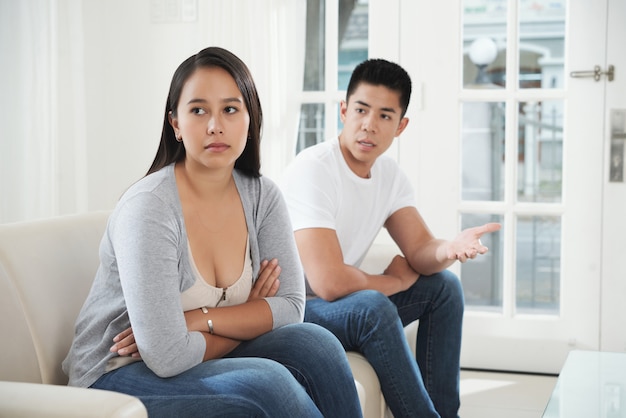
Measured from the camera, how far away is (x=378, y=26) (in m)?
3.32

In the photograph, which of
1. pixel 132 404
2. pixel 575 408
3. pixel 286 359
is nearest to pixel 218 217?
pixel 286 359

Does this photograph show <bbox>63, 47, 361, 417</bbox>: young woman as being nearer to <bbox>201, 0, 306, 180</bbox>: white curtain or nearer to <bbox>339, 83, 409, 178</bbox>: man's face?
<bbox>339, 83, 409, 178</bbox>: man's face

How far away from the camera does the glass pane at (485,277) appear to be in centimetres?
341

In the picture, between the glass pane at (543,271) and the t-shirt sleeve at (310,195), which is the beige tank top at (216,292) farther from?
the glass pane at (543,271)

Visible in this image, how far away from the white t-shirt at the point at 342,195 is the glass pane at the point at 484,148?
82 centimetres

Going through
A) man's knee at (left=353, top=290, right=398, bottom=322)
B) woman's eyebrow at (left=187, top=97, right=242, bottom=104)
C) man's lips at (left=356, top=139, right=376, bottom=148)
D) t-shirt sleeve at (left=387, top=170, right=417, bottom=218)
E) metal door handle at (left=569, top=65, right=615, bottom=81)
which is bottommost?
man's knee at (left=353, top=290, right=398, bottom=322)

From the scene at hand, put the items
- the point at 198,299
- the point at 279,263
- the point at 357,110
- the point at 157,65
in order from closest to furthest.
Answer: the point at 198,299 → the point at 279,263 → the point at 357,110 → the point at 157,65

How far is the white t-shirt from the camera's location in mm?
2256

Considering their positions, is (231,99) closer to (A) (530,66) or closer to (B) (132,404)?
(B) (132,404)

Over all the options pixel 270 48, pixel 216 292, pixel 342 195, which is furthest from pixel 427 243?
pixel 270 48

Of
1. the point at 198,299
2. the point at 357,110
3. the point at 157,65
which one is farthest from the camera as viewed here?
the point at 157,65

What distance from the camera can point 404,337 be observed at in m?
2.05

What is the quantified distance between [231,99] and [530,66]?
1842 millimetres

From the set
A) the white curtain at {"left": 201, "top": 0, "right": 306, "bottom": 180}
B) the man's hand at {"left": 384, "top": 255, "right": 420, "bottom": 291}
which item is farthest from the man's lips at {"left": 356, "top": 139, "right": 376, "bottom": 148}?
the white curtain at {"left": 201, "top": 0, "right": 306, "bottom": 180}
